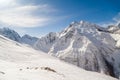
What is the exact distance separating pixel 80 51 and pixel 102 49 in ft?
65.5

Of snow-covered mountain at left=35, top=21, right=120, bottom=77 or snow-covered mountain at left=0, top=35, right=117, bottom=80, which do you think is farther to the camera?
snow-covered mountain at left=35, top=21, right=120, bottom=77

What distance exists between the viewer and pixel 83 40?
627 feet

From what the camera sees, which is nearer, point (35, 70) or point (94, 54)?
point (35, 70)

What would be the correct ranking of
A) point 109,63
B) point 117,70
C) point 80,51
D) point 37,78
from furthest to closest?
point 80,51 → point 109,63 → point 117,70 → point 37,78

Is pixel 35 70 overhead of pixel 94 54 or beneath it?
beneath

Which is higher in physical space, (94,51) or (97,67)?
(94,51)

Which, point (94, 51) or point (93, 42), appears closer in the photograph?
point (94, 51)

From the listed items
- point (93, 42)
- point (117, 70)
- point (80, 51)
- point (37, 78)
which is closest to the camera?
point (37, 78)

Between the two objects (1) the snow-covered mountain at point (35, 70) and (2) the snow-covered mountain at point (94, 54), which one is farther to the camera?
(2) the snow-covered mountain at point (94, 54)

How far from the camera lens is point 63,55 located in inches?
7096

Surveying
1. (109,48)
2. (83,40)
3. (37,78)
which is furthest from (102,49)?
(37,78)

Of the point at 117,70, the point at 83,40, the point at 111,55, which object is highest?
the point at 83,40

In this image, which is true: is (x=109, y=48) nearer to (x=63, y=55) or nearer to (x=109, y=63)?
(x=109, y=63)

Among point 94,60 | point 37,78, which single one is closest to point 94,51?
point 94,60
